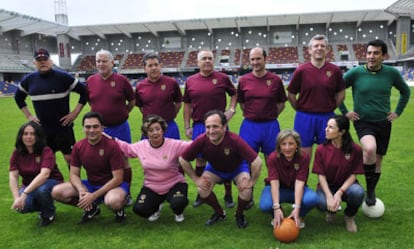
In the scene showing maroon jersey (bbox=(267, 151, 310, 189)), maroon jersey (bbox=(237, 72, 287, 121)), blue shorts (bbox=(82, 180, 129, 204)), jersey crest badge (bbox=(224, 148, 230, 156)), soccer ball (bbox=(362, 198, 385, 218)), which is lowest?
soccer ball (bbox=(362, 198, 385, 218))

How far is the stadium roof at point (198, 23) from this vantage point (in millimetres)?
44188

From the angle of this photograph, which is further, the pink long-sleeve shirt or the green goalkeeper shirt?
the green goalkeeper shirt

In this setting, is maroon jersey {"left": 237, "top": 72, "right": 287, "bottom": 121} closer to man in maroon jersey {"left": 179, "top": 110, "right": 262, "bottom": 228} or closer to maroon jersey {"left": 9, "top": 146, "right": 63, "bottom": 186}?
man in maroon jersey {"left": 179, "top": 110, "right": 262, "bottom": 228}

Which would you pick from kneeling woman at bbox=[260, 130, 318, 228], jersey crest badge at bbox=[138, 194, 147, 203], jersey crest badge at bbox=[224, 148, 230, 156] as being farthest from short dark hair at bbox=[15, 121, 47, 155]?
kneeling woman at bbox=[260, 130, 318, 228]

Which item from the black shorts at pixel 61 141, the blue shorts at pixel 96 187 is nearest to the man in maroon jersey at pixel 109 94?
the black shorts at pixel 61 141

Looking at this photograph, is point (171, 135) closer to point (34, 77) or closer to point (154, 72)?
point (154, 72)

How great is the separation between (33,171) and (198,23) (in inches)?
1872

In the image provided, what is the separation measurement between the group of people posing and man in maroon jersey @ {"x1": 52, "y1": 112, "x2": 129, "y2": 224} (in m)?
0.01

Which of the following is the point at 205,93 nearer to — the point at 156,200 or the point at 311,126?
the point at 311,126

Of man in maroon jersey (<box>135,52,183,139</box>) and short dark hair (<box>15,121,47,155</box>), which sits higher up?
man in maroon jersey (<box>135,52,183,139</box>)

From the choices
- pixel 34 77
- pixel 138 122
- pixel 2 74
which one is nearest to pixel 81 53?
pixel 2 74

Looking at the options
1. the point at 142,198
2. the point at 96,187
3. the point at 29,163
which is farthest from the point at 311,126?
the point at 29,163

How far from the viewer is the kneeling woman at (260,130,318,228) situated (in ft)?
11.8

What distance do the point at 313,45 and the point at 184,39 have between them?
51.3 metres
